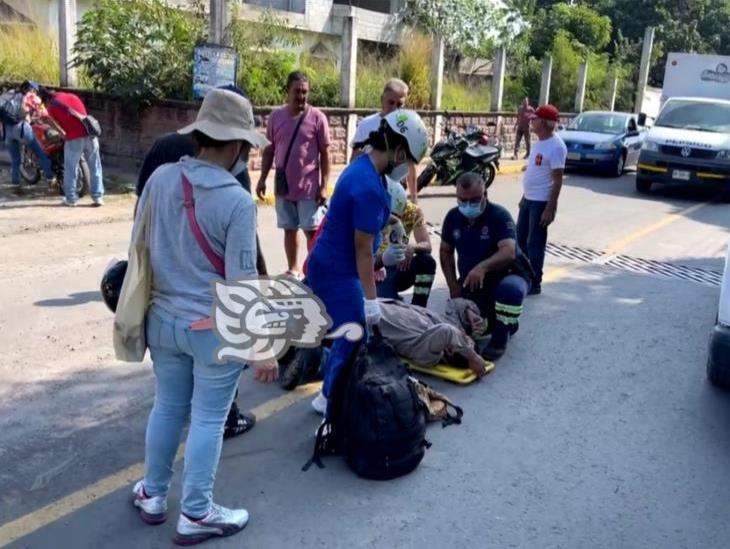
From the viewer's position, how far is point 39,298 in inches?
251

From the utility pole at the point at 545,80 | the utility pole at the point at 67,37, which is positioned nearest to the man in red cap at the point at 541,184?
the utility pole at the point at 67,37

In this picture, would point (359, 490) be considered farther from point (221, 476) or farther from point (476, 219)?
point (476, 219)

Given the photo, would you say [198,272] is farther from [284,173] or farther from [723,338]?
[284,173]

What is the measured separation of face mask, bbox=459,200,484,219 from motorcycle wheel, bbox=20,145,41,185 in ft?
26.1

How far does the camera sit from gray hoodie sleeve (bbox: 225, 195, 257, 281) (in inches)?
112

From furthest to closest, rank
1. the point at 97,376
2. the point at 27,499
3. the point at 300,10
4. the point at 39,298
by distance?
the point at 300,10, the point at 39,298, the point at 97,376, the point at 27,499

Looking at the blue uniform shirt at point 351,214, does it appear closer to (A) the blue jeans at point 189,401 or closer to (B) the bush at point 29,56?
(A) the blue jeans at point 189,401

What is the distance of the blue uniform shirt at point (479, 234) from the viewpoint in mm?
5523

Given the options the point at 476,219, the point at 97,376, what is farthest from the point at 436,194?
the point at 97,376

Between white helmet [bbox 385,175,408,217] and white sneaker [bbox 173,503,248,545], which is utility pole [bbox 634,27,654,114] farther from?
white sneaker [bbox 173,503,248,545]

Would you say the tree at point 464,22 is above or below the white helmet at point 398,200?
above

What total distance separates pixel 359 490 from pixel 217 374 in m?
1.09

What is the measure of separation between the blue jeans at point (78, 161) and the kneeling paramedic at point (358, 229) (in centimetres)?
702

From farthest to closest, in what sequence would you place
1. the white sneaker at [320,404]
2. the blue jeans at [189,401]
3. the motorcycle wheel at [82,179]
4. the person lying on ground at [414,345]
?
1. the motorcycle wheel at [82,179]
2. the person lying on ground at [414,345]
3. the white sneaker at [320,404]
4. the blue jeans at [189,401]
